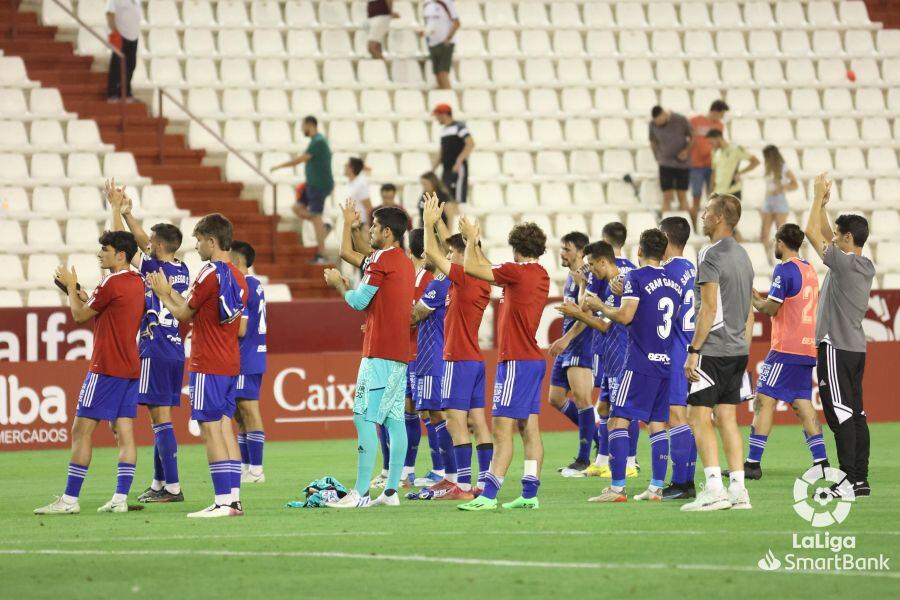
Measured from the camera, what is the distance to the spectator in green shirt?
71.5 feet

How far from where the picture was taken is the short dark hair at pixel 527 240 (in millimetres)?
11109

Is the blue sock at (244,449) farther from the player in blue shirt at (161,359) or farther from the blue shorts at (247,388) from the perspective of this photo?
the player in blue shirt at (161,359)

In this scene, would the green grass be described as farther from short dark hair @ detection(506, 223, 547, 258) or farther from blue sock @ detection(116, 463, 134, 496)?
short dark hair @ detection(506, 223, 547, 258)

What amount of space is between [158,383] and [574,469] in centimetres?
438

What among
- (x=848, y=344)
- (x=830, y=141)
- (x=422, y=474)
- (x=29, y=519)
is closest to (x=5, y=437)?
(x=422, y=474)

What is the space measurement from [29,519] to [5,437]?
7.57 metres

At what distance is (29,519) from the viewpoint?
11.1 metres

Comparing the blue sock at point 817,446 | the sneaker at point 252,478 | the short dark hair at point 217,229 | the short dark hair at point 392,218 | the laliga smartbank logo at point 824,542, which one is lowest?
the laliga smartbank logo at point 824,542

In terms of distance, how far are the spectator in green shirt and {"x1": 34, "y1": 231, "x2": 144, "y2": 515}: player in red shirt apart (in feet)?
33.6

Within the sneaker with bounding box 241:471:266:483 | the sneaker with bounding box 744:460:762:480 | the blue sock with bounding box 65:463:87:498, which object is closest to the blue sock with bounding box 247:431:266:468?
the sneaker with bounding box 241:471:266:483

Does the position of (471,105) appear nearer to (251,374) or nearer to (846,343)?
(251,374)

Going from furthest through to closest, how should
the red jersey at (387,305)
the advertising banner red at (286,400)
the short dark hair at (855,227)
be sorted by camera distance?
the advertising banner red at (286,400) → the short dark hair at (855,227) → the red jersey at (387,305)

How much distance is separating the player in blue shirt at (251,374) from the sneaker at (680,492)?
163 inches

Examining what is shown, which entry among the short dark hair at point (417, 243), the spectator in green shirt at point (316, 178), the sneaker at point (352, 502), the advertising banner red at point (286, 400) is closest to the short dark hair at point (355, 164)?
the spectator in green shirt at point (316, 178)
